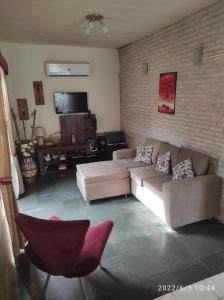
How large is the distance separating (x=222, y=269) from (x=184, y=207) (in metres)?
0.73

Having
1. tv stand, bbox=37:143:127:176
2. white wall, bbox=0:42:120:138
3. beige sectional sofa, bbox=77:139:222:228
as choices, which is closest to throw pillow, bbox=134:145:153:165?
beige sectional sofa, bbox=77:139:222:228

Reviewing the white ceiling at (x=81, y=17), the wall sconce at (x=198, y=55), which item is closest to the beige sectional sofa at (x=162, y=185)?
the wall sconce at (x=198, y=55)

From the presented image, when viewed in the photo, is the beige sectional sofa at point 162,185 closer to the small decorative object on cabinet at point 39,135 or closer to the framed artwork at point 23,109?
the small decorative object on cabinet at point 39,135

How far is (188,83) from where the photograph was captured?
10.5 ft

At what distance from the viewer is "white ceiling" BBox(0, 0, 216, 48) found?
2.52 meters

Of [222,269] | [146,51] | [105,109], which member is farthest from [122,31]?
[222,269]

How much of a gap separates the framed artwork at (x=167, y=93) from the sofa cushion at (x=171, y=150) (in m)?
0.54

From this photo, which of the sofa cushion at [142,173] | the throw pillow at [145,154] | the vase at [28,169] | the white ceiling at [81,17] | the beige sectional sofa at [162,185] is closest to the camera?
the white ceiling at [81,17]

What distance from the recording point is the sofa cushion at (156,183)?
288 cm

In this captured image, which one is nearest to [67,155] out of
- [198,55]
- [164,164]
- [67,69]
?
[67,69]

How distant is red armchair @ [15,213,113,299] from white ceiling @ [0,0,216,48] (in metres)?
2.34

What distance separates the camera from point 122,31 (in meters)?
3.71

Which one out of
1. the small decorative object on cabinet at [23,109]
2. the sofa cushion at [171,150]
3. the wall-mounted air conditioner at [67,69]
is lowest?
the sofa cushion at [171,150]

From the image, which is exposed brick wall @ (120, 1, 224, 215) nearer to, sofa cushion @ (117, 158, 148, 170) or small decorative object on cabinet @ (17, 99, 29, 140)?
sofa cushion @ (117, 158, 148, 170)
